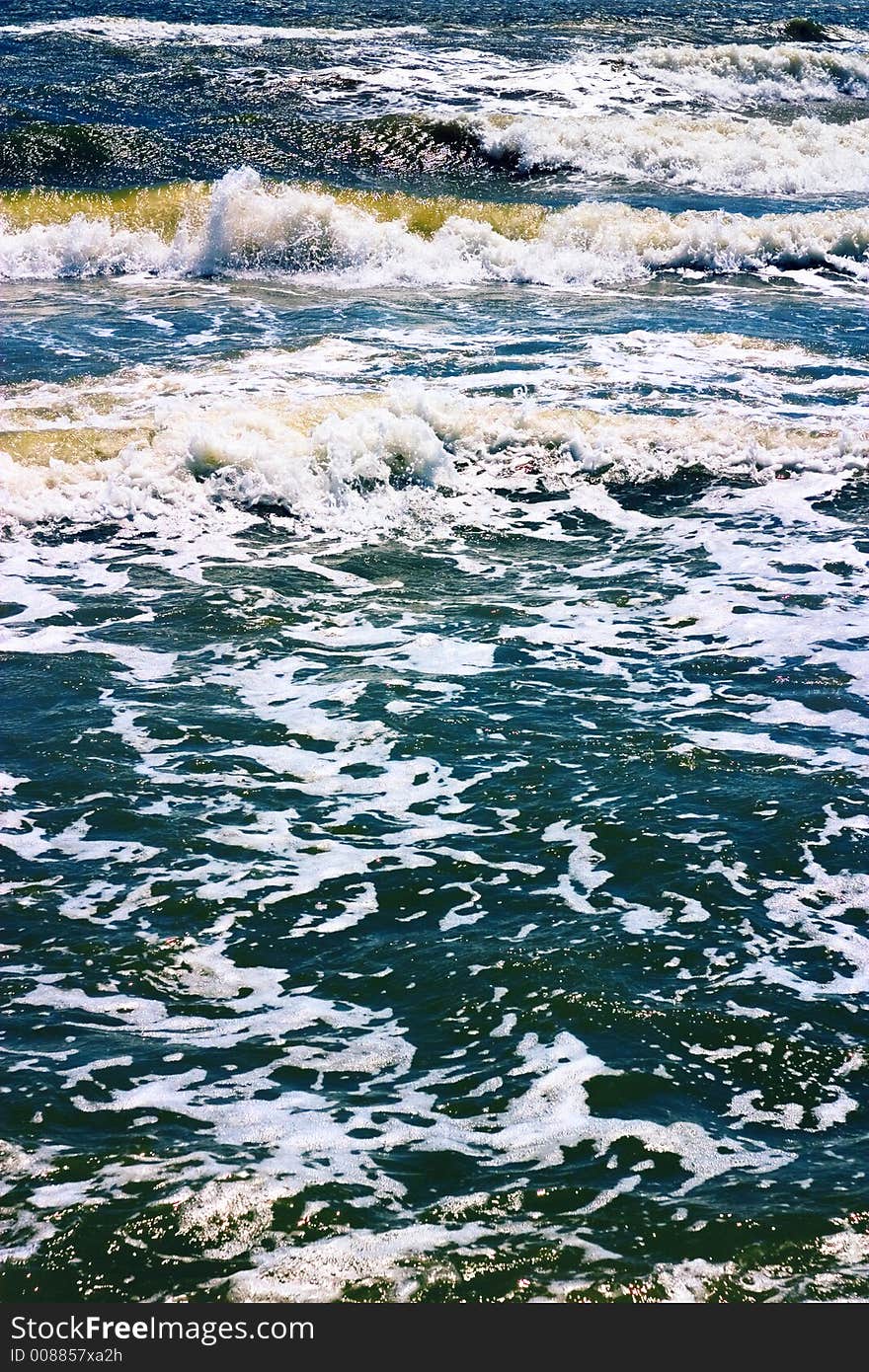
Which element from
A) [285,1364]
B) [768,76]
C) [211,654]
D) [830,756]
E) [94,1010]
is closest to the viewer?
[285,1364]

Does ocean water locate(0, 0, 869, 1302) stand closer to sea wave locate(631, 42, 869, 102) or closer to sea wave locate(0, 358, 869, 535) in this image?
sea wave locate(0, 358, 869, 535)

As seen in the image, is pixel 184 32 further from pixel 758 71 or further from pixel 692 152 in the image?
pixel 692 152

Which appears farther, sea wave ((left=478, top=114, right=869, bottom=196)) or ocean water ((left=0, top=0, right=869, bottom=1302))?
sea wave ((left=478, top=114, right=869, bottom=196))

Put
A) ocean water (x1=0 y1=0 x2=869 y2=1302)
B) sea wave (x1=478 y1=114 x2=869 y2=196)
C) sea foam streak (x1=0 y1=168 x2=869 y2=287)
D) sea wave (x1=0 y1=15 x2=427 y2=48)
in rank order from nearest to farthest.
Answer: ocean water (x1=0 y1=0 x2=869 y2=1302) < sea foam streak (x1=0 y1=168 x2=869 y2=287) < sea wave (x1=478 y1=114 x2=869 y2=196) < sea wave (x1=0 y1=15 x2=427 y2=48)

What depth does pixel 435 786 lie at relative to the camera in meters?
7.36

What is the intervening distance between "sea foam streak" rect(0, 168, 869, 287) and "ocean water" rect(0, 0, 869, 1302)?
0.44 m

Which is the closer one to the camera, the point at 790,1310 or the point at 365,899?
the point at 790,1310

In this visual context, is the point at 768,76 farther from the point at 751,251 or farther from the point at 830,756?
the point at 830,756

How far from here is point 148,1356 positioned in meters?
3.78

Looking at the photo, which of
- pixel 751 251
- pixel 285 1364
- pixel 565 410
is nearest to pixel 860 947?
pixel 285 1364

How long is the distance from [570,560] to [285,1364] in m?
7.40

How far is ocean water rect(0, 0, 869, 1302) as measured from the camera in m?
4.48

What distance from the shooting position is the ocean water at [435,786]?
4.48m

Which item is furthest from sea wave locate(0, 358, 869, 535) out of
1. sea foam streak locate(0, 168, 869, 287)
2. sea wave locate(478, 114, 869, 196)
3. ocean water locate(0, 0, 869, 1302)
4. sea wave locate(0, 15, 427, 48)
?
sea wave locate(0, 15, 427, 48)
